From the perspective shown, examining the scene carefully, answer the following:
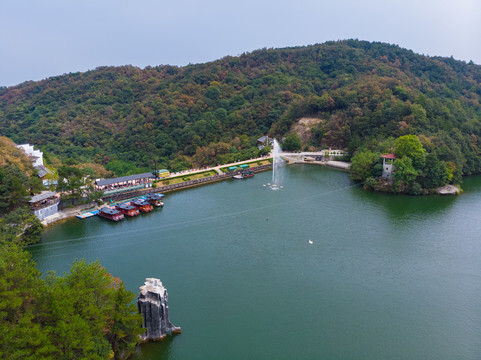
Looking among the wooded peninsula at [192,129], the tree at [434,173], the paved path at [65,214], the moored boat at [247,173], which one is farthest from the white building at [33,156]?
the tree at [434,173]

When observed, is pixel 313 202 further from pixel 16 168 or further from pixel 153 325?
pixel 16 168

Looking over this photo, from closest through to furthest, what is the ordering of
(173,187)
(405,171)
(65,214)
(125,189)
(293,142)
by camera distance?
(65,214), (405,171), (125,189), (173,187), (293,142)

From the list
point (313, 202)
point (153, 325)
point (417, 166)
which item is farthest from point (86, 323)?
point (417, 166)

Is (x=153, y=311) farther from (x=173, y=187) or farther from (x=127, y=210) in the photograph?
(x=173, y=187)

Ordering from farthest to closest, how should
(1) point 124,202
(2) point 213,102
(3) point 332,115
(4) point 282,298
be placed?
(2) point 213,102
(3) point 332,115
(1) point 124,202
(4) point 282,298

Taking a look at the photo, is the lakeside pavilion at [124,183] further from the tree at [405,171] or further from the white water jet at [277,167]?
the tree at [405,171]

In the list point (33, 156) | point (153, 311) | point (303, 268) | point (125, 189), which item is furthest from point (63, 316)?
point (33, 156)

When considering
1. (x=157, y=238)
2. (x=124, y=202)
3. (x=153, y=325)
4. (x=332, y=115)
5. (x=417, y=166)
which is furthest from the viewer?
(x=332, y=115)
